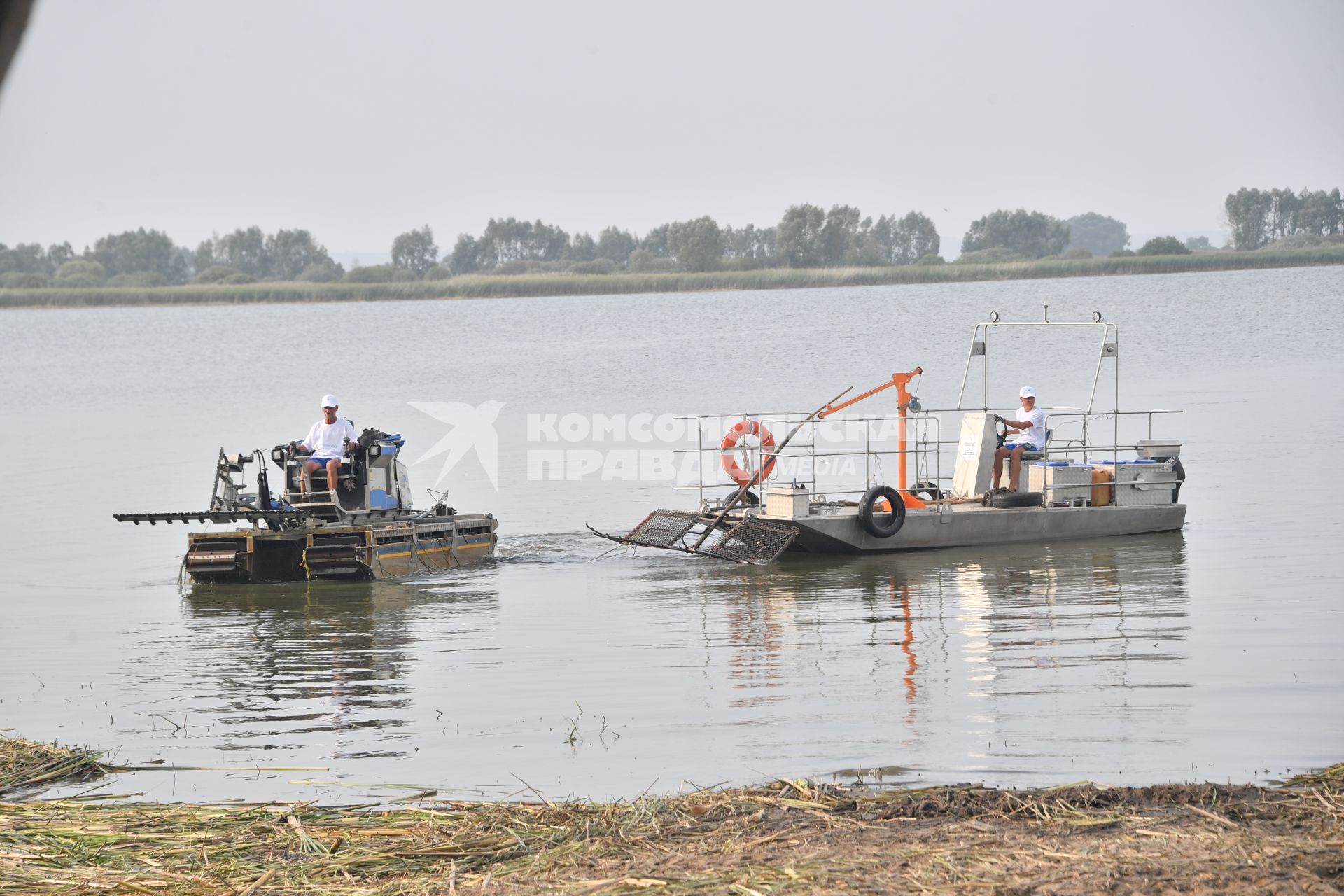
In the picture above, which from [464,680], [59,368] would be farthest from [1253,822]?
[59,368]

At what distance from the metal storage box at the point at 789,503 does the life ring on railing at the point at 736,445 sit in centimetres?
89

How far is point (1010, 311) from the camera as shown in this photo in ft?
256

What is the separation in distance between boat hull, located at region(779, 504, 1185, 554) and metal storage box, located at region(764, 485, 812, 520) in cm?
9

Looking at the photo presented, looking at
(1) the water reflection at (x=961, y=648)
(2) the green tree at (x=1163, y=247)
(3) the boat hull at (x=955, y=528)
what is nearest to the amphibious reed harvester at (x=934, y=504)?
(3) the boat hull at (x=955, y=528)

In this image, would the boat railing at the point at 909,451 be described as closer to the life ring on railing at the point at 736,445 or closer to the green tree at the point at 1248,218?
the life ring on railing at the point at 736,445

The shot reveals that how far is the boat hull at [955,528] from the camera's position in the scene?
17.0m

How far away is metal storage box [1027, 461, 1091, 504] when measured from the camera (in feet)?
58.7

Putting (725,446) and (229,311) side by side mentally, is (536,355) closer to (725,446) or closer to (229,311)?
(725,446)

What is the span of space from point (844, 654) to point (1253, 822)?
5.91 metres

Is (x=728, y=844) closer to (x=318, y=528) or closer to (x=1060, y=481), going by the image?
(x=318, y=528)

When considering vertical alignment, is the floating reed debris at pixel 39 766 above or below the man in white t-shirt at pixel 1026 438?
below

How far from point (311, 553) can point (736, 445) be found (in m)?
5.69

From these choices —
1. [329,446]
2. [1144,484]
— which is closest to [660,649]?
[329,446]

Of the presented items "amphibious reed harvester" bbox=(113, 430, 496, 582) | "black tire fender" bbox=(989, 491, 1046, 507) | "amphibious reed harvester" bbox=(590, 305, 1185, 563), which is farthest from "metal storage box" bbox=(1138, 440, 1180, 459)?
"amphibious reed harvester" bbox=(113, 430, 496, 582)
